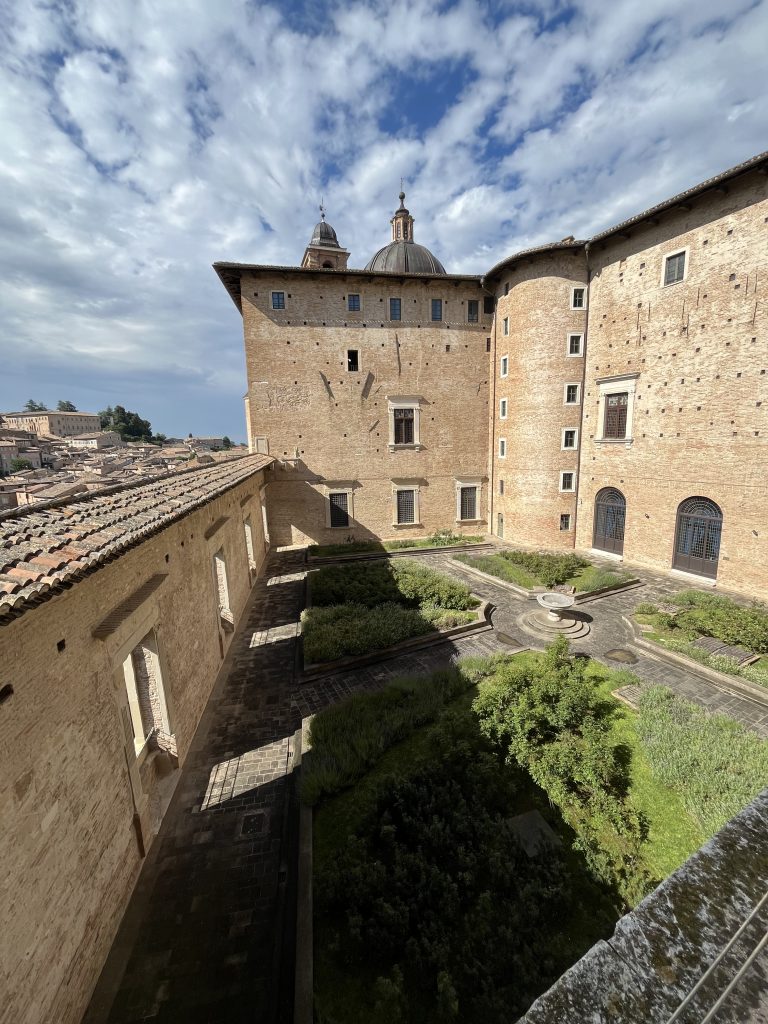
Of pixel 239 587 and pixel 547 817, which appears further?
pixel 239 587

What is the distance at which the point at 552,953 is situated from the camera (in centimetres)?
408

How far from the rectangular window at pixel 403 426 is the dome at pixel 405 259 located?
13.2 meters

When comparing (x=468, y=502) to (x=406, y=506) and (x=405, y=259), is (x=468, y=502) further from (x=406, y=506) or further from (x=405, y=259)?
(x=405, y=259)

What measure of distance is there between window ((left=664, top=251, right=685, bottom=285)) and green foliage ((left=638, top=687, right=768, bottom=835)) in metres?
14.9

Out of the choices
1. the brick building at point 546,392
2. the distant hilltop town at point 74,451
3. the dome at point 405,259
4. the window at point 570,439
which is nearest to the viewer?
the brick building at point 546,392

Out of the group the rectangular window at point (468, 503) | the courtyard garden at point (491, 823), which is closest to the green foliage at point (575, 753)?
the courtyard garden at point (491, 823)

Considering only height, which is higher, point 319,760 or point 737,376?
point 737,376

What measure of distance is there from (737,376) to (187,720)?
60.8ft

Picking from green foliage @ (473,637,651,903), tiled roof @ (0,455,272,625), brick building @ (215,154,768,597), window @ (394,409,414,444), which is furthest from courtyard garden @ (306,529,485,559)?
tiled roof @ (0,455,272,625)

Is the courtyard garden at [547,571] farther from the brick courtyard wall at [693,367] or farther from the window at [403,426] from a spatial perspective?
the window at [403,426]

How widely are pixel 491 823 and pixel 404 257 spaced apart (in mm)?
32094

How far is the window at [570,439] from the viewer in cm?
1945

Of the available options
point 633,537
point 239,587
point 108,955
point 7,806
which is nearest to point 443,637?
point 239,587

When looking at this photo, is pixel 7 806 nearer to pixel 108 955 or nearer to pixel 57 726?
pixel 57 726
